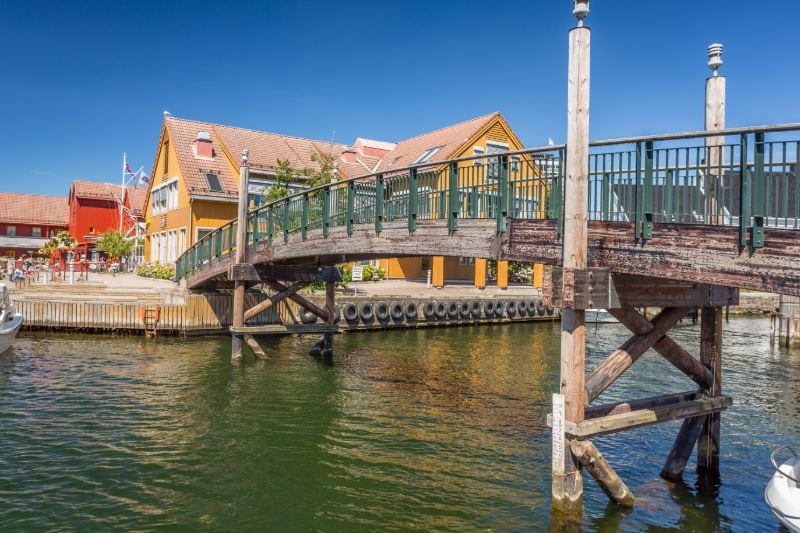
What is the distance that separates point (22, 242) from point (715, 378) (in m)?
60.9

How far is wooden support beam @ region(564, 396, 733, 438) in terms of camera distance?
8.07 meters

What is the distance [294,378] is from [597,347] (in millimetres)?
14827

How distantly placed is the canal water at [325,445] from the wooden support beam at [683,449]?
0.78ft

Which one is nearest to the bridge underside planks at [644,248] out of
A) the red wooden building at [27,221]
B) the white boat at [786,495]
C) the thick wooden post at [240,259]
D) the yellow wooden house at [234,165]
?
the white boat at [786,495]

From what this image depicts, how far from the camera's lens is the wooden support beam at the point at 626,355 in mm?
8367

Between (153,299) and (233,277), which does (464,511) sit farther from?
(153,299)

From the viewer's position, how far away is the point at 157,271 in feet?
113

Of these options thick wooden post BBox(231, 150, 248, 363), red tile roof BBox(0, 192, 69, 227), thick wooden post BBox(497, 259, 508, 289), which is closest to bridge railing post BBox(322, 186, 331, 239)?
thick wooden post BBox(231, 150, 248, 363)

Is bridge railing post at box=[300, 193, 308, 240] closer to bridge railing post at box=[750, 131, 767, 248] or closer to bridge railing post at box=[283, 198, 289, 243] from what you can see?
bridge railing post at box=[283, 198, 289, 243]

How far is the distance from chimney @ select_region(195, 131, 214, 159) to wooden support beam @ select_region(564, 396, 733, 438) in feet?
109

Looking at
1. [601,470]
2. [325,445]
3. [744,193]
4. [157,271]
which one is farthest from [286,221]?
[157,271]

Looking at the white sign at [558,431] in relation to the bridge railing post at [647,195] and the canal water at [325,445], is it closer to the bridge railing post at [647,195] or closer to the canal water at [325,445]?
the canal water at [325,445]

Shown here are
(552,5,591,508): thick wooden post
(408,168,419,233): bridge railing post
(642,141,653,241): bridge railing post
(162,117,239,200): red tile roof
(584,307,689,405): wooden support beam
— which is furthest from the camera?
(162,117,239,200): red tile roof

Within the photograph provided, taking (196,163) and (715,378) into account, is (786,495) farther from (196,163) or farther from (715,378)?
(196,163)
